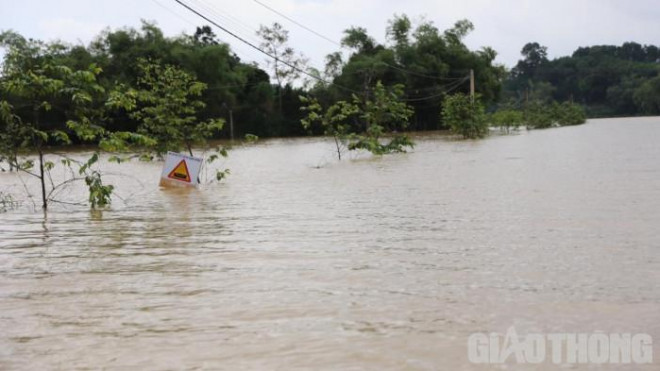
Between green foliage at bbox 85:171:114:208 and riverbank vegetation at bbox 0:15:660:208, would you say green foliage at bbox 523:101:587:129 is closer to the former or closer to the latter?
riverbank vegetation at bbox 0:15:660:208

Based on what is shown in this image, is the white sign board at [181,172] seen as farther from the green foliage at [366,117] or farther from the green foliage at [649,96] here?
the green foliage at [649,96]

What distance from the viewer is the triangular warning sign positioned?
12023mm

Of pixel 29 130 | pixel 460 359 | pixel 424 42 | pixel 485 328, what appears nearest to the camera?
pixel 460 359

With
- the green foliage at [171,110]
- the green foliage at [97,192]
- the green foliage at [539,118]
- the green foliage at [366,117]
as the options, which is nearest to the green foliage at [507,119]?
the green foliage at [539,118]

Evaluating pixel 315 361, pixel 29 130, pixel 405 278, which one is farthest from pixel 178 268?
pixel 29 130

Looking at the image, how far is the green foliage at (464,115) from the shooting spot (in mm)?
33219

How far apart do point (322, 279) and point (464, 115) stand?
30.2 meters

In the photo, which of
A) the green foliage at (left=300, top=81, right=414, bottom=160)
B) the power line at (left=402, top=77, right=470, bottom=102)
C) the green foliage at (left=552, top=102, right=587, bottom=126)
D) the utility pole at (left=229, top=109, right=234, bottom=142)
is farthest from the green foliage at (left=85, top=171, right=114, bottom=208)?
the green foliage at (left=552, top=102, right=587, bottom=126)

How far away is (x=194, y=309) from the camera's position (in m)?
3.92

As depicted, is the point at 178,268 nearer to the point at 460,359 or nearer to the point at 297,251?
the point at 297,251

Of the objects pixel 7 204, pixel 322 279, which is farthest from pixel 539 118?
pixel 322 279

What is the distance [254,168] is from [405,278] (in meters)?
13.4

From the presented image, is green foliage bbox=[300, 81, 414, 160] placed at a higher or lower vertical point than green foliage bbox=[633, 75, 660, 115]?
lower

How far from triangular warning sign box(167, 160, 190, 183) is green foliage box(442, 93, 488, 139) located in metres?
23.1
